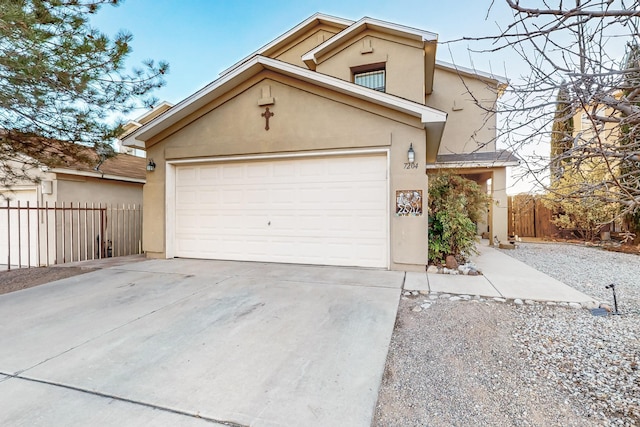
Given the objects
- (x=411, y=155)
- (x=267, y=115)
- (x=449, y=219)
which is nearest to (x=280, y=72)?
(x=267, y=115)

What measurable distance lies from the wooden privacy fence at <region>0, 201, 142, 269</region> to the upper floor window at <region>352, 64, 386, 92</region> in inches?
343

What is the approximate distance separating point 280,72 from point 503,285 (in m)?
6.34

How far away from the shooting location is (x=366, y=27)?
30.0 feet

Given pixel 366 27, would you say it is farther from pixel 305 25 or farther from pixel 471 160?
pixel 471 160

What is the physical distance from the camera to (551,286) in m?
5.09

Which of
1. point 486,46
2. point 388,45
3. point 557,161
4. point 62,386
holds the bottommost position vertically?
point 62,386

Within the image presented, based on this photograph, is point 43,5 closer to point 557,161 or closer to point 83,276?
point 83,276

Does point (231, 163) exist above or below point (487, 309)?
above

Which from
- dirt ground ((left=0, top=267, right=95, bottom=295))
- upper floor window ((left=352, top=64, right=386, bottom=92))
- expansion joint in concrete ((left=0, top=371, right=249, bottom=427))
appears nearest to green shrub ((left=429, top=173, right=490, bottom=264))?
upper floor window ((left=352, top=64, right=386, bottom=92))

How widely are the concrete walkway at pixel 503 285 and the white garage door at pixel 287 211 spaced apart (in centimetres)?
133

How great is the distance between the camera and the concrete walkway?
459 centimetres

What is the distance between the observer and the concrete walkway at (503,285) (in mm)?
4590

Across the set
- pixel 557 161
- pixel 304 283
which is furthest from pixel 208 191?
pixel 557 161

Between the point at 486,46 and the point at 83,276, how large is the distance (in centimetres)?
769
